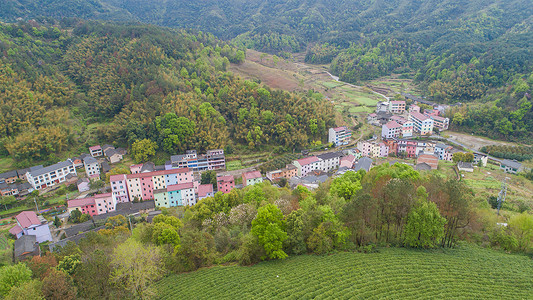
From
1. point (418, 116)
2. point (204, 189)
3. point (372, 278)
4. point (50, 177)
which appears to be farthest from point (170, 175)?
point (418, 116)

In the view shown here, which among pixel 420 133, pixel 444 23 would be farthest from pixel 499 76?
pixel 444 23

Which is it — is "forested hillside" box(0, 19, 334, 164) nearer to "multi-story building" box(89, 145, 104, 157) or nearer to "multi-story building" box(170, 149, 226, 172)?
"multi-story building" box(89, 145, 104, 157)

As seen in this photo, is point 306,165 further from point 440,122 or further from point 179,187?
point 440,122

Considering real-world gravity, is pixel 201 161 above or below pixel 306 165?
above

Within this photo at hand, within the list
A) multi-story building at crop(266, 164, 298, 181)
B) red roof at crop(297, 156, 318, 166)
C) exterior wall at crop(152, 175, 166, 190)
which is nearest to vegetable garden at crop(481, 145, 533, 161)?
red roof at crop(297, 156, 318, 166)

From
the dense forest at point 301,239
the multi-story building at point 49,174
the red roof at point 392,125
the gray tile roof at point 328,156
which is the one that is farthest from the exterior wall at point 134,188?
the red roof at point 392,125

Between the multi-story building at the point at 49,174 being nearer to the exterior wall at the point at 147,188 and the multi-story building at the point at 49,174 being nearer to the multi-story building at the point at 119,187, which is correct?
the multi-story building at the point at 119,187

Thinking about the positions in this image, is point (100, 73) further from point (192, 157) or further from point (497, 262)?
point (497, 262)
